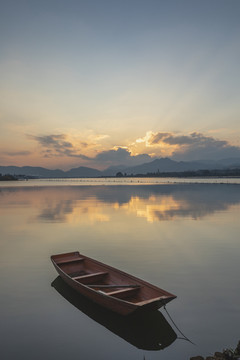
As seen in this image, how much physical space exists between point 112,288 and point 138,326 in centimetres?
249

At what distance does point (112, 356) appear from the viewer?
8.88m

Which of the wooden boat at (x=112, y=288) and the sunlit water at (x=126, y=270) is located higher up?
the wooden boat at (x=112, y=288)

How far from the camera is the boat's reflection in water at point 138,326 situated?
9539mm

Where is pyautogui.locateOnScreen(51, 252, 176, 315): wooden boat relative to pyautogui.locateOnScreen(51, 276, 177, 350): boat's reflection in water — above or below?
above

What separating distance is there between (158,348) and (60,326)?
3.75 metres

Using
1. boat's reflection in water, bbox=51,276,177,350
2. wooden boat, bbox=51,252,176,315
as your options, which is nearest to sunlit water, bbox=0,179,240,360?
boat's reflection in water, bbox=51,276,177,350

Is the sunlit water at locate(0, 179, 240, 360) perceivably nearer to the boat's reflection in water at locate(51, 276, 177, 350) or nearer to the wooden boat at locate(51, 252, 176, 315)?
the boat's reflection in water at locate(51, 276, 177, 350)

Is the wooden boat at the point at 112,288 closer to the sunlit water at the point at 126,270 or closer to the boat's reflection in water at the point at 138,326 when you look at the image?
the boat's reflection in water at the point at 138,326

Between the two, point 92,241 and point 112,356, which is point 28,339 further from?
point 92,241

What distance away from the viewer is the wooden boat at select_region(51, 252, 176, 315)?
9.61m

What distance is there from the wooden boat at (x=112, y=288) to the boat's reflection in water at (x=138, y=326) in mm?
611

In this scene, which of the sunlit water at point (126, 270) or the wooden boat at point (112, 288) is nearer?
the sunlit water at point (126, 270)

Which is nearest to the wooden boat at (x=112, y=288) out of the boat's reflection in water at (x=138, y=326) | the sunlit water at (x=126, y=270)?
the boat's reflection in water at (x=138, y=326)

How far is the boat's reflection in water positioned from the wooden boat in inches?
24.1
